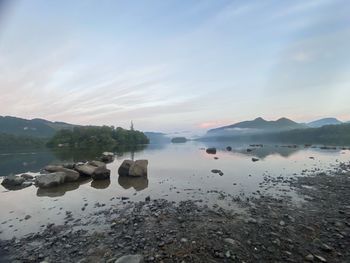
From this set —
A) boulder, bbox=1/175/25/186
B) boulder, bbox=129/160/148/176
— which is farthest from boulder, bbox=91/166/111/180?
boulder, bbox=1/175/25/186

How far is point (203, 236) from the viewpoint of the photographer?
9.62 metres

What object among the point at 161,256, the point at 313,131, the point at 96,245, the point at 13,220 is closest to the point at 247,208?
the point at 161,256

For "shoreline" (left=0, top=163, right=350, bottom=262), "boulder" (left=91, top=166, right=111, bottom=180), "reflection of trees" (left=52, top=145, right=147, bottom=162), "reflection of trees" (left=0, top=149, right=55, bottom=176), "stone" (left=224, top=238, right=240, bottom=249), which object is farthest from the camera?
"reflection of trees" (left=52, top=145, right=147, bottom=162)

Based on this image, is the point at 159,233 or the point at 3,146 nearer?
the point at 159,233

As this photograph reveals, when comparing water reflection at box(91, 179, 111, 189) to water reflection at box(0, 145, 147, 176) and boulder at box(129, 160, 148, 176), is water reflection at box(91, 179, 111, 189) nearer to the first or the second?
boulder at box(129, 160, 148, 176)

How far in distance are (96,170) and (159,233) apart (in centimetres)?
1669

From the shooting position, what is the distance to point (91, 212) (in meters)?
13.8

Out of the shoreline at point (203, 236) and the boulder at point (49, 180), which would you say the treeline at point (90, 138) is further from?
the shoreline at point (203, 236)

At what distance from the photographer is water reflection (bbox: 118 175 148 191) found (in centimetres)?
2067

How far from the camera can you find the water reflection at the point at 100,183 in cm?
2145

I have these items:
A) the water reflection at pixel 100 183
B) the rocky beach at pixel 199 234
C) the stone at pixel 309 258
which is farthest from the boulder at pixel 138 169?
the stone at pixel 309 258

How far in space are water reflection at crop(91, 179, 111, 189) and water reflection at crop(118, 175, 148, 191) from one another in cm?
121

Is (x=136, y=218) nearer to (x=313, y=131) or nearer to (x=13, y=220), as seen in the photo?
(x=13, y=220)

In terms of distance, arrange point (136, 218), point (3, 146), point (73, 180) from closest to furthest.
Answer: point (136, 218), point (73, 180), point (3, 146)
